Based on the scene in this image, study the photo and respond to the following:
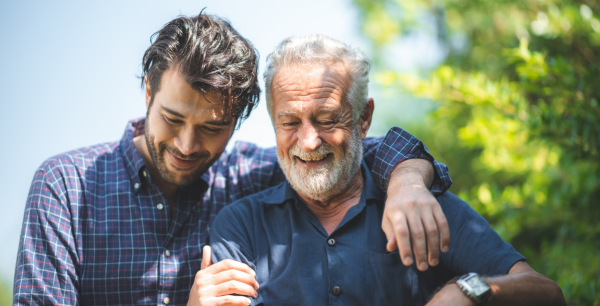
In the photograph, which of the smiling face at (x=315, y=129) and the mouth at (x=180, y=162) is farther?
the mouth at (x=180, y=162)

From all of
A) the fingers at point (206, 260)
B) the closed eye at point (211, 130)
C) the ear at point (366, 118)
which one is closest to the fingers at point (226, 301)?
the fingers at point (206, 260)

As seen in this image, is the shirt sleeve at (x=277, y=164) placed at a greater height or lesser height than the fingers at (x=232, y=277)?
greater

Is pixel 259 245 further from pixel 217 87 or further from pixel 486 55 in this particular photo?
pixel 486 55

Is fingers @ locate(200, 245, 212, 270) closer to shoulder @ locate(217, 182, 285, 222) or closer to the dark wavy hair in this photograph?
shoulder @ locate(217, 182, 285, 222)

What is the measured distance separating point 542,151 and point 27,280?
351 centimetres

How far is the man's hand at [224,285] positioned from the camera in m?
1.62

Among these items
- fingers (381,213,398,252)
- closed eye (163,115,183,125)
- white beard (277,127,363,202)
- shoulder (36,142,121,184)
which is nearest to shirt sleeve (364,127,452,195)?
white beard (277,127,363,202)

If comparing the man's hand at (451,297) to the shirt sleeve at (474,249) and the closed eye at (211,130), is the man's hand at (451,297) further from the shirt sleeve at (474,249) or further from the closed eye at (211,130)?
the closed eye at (211,130)

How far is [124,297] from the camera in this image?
6.73ft

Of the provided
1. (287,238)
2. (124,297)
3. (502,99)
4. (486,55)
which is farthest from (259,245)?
(486,55)

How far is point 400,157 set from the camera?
76.7 inches

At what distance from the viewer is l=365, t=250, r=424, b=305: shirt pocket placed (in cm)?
173

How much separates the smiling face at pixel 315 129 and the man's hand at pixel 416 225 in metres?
0.47

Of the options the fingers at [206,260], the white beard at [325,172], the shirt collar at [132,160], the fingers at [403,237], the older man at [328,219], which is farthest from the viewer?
the shirt collar at [132,160]
